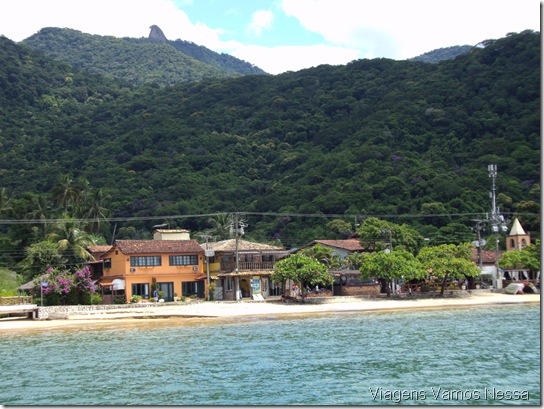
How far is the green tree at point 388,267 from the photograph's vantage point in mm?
49000

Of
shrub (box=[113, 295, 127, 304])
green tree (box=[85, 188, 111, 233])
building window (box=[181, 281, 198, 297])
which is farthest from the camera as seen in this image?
green tree (box=[85, 188, 111, 233])

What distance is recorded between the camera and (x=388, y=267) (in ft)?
162

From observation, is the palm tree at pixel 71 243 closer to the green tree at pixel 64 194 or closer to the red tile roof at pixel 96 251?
the red tile roof at pixel 96 251

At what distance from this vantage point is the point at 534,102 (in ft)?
309

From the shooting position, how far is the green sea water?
795 inches

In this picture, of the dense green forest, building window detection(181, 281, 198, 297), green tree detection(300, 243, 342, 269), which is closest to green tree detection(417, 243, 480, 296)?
green tree detection(300, 243, 342, 269)

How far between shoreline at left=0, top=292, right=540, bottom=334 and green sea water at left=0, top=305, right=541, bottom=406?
71.8 inches

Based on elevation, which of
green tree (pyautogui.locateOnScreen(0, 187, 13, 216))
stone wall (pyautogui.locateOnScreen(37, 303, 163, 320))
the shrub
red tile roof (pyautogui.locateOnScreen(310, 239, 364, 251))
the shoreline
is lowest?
the shoreline

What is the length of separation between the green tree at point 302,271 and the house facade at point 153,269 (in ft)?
30.4

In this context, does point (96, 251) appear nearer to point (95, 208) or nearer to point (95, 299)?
point (95, 299)

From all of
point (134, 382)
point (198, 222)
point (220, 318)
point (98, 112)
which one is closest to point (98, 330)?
point (220, 318)

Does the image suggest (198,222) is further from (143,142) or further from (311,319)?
(311,319)

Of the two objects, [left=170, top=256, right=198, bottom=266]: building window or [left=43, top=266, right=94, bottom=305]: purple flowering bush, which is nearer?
[left=43, top=266, right=94, bottom=305]: purple flowering bush

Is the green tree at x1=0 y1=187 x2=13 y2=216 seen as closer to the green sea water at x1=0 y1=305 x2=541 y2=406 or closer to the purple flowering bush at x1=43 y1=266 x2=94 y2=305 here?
the purple flowering bush at x1=43 y1=266 x2=94 y2=305
